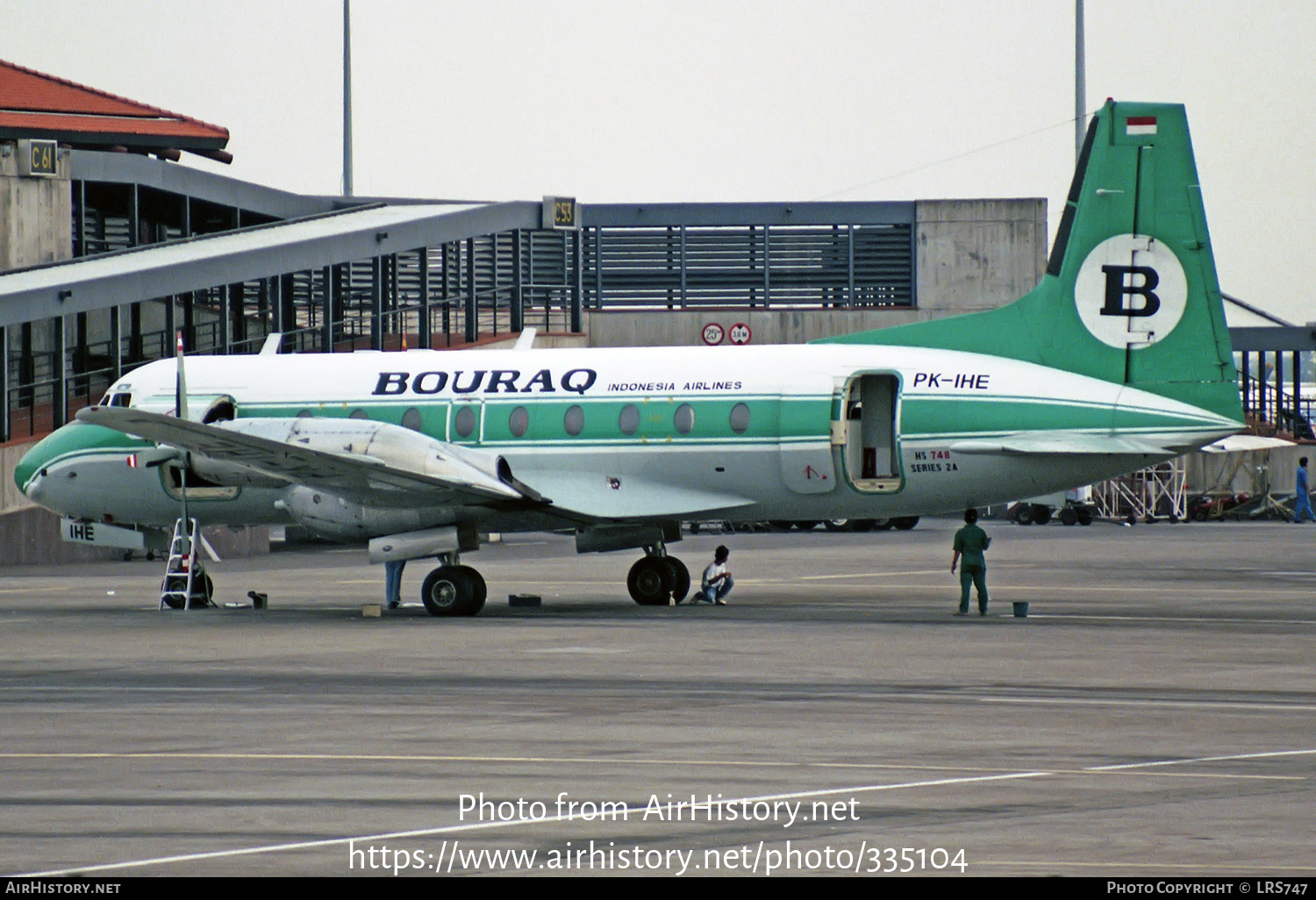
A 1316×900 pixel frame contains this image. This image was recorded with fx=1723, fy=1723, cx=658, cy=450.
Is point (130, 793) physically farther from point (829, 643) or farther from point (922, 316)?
point (922, 316)

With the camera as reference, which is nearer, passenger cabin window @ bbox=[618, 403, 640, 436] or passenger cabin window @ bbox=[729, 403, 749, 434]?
passenger cabin window @ bbox=[729, 403, 749, 434]

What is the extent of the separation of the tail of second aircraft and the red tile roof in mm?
34304

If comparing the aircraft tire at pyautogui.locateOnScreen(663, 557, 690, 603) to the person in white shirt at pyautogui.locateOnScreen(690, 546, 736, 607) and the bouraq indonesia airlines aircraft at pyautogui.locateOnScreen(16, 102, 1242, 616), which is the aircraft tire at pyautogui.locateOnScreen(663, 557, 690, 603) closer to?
the person in white shirt at pyautogui.locateOnScreen(690, 546, 736, 607)

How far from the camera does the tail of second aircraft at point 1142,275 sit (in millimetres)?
24656

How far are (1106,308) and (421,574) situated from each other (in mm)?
16990

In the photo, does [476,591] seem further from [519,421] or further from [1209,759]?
[1209,759]

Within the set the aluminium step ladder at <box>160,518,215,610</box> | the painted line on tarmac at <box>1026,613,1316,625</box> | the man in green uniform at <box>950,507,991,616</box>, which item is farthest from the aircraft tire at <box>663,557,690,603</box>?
the aluminium step ladder at <box>160,518,215,610</box>

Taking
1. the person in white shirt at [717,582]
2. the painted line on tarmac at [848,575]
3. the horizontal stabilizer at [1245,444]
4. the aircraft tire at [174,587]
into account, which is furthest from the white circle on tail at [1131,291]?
the horizontal stabilizer at [1245,444]

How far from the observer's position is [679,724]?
14336 millimetres

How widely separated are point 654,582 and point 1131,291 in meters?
8.53

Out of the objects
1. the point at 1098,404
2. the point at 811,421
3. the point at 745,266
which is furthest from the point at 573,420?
the point at 745,266

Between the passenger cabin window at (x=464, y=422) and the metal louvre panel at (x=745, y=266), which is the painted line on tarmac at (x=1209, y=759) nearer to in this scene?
the passenger cabin window at (x=464, y=422)

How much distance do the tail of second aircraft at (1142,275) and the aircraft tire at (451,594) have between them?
8.69m

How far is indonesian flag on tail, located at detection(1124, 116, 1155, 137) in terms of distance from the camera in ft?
81.1
